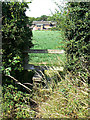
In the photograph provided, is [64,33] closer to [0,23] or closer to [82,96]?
[0,23]

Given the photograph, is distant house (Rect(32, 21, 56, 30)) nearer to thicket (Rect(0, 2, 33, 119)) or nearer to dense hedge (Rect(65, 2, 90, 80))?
dense hedge (Rect(65, 2, 90, 80))

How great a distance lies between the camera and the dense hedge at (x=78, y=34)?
345cm

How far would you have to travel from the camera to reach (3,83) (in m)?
3.26

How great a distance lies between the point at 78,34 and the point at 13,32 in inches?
57.1

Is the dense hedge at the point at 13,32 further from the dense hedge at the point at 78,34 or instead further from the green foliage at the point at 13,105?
the dense hedge at the point at 78,34

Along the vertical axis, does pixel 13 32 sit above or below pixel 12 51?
above

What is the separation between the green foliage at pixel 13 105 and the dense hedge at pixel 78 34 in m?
1.32

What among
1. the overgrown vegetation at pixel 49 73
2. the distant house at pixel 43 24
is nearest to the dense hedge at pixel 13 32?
the overgrown vegetation at pixel 49 73

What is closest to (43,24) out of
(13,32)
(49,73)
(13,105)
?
(13,32)

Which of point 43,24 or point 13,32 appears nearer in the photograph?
point 13,32

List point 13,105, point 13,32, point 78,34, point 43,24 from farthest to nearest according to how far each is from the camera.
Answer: point 43,24, point 78,34, point 13,105, point 13,32

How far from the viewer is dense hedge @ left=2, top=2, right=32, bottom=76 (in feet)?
10.1

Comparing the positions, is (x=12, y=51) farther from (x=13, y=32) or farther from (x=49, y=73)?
(x=49, y=73)

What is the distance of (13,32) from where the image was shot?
308 cm
